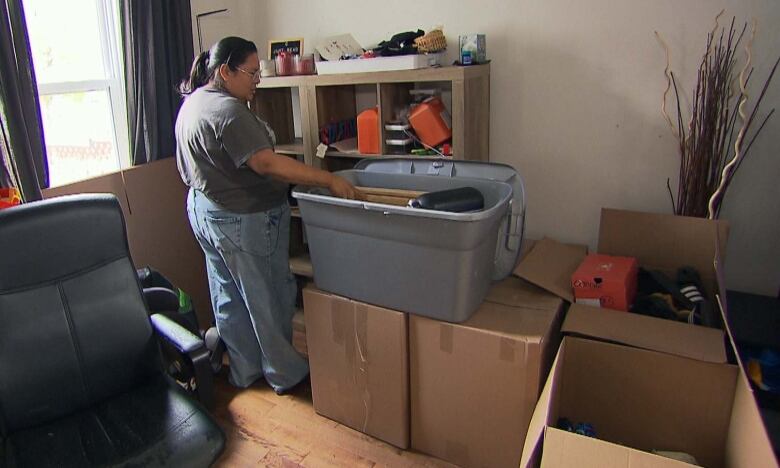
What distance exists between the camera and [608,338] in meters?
1.53

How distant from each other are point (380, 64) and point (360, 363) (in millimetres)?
1152

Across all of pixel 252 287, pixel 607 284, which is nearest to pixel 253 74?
pixel 252 287

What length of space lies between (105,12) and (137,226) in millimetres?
933

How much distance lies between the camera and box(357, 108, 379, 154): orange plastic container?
219cm

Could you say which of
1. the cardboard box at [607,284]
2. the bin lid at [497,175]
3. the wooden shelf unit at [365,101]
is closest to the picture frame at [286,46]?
the wooden shelf unit at [365,101]

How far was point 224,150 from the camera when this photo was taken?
1.81 m

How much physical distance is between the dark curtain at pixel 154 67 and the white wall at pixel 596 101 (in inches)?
32.5

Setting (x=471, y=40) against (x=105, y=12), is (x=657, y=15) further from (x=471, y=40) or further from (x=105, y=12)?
(x=105, y=12)

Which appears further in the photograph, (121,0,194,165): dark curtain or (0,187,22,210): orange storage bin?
(121,0,194,165): dark curtain

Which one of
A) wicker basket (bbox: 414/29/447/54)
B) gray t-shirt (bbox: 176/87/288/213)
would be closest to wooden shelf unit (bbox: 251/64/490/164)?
wicker basket (bbox: 414/29/447/54)

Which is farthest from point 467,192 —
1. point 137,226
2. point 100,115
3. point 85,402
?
point 100,115

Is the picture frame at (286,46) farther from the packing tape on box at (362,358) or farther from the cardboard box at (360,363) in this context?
the packing tape on box at (362,358)

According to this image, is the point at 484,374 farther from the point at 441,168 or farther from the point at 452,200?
→ the point at 441,168

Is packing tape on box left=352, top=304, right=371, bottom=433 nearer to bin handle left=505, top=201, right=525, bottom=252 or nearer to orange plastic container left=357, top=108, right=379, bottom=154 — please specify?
bin handle left=505, top=201, right=525, bottom=252
